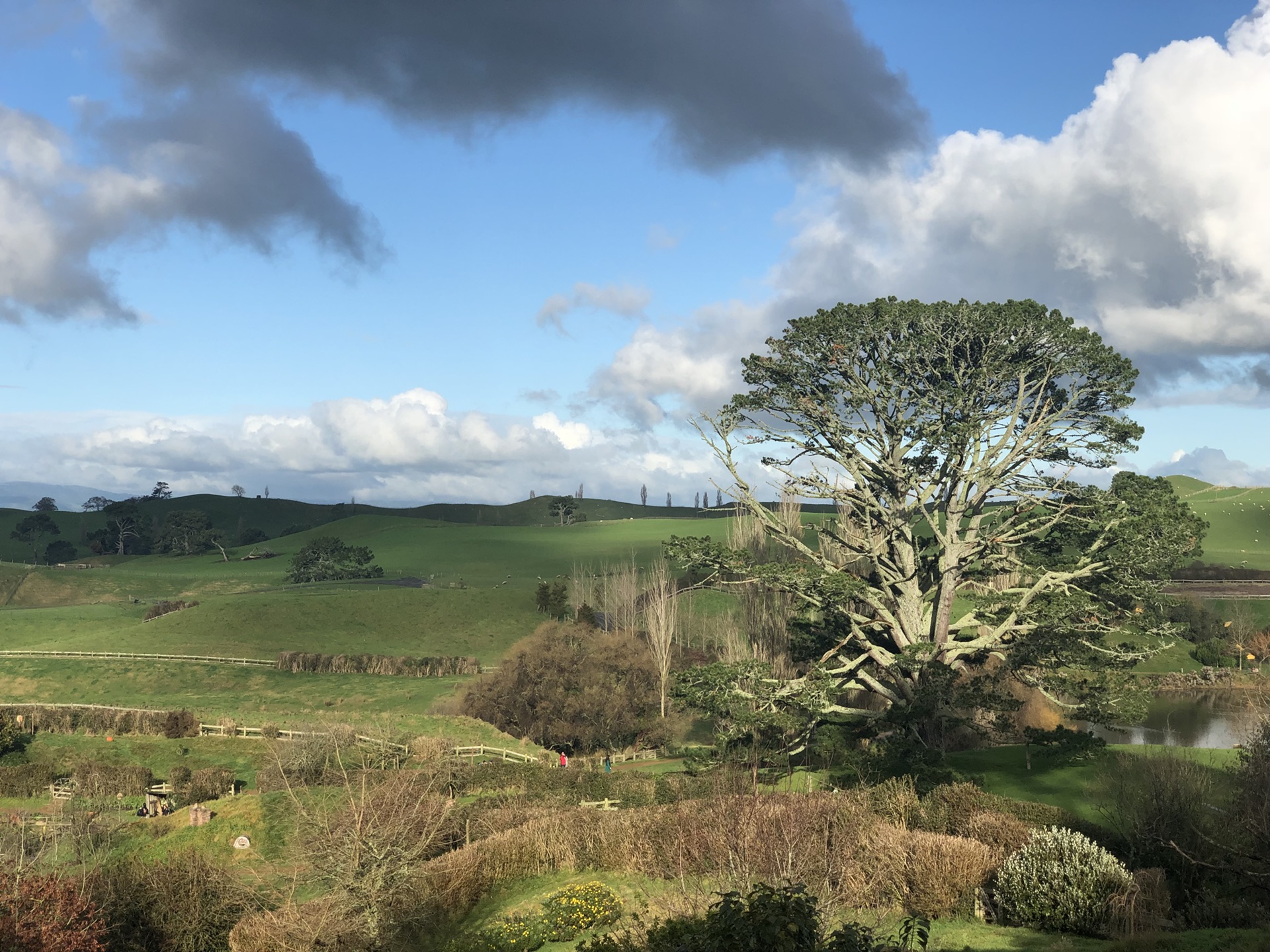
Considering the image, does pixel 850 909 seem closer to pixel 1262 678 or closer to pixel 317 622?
pixel 1262 678

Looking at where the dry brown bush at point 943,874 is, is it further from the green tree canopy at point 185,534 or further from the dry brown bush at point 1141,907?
the green tree canopy at point 185,534

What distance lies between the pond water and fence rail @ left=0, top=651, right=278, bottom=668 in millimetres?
57789

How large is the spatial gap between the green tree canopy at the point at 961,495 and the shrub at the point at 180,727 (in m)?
32.6

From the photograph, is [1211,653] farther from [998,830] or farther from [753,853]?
[753,853]

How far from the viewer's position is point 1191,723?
191 feet

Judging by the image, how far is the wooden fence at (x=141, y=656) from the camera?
73.1 metres

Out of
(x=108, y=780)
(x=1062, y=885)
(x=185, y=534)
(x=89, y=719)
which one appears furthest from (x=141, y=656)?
(x=185, y=534)

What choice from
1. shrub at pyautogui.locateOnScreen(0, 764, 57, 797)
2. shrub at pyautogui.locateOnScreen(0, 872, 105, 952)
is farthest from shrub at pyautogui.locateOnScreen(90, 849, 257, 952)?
shrub at pyautogui.locateOnScreen(0, 764, 57, 797)

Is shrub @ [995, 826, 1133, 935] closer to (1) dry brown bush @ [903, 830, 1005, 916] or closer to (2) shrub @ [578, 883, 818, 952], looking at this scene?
(1) dry brown bush @ [903, 830, 1005, 916]


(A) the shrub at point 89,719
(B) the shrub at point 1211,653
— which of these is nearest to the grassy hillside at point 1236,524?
(B) the shrub at point 1211,653

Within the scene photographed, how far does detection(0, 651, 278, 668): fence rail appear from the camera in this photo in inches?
2881

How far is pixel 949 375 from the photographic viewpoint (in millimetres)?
37719

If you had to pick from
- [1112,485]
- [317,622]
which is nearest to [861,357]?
[1112,485]

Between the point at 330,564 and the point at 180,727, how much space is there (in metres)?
74.1
